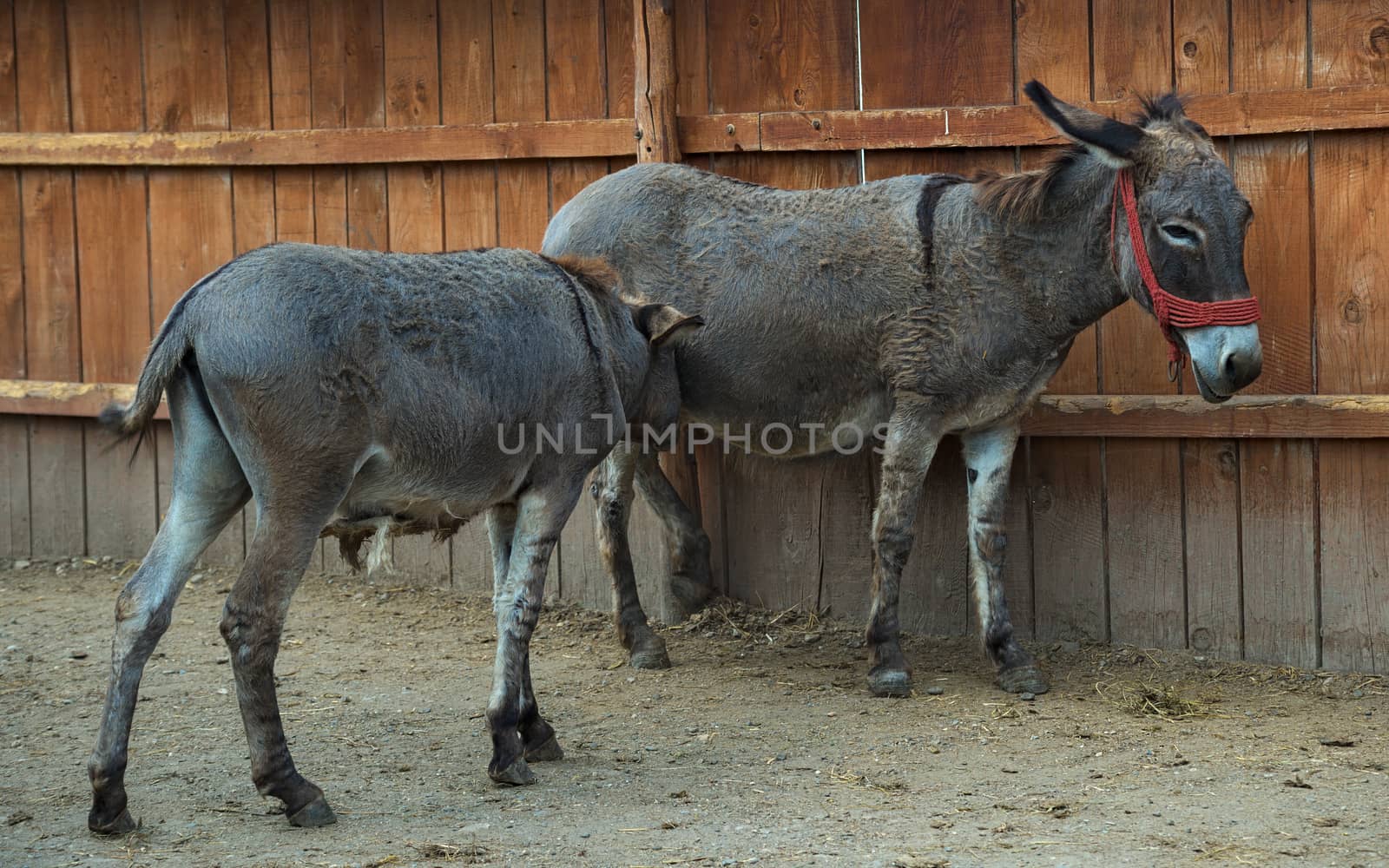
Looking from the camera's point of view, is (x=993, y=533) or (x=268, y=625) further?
(x=993, y=533)

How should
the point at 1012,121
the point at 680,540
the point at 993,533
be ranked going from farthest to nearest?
the point at 680,540 → the point at 1012,121 → the point at 993,533

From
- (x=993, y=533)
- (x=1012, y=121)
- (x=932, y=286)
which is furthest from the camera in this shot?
(x=1012, y=121)

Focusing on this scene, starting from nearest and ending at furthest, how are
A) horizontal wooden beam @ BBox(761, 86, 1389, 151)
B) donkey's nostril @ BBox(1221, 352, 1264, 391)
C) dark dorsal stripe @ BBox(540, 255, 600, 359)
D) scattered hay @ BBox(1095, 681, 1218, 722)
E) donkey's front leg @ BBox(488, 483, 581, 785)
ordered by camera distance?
donkey's front leg @ BBox(488, 483, 581, 785), dark dorsal stripe @ BBox(540, 255, 600, 359), donkey's nostril @ BBox(1221, 352, 1264, 391), scattered hay @ BBox(1095, 681, 1218, 722), horizontal wooden beam @ BBox(761, 86, 1389, 151)

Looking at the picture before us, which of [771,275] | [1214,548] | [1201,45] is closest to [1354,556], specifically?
[1214,548]

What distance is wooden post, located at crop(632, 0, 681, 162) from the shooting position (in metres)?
5.77

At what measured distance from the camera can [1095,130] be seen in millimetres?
4633

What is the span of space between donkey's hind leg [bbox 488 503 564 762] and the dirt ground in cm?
10

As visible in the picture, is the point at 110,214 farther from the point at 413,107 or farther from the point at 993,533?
the point at 993,533

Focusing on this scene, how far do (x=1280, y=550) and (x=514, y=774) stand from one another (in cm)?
307

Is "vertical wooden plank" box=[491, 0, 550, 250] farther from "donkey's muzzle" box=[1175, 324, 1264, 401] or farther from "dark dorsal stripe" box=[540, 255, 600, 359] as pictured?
"donkey's muzzle" box=[1175, 324, 1264, 401]

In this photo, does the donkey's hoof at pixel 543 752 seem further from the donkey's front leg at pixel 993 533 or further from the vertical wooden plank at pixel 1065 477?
the vertical wooden plank at pixel 1065 477

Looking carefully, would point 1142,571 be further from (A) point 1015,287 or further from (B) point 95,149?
(B) point 95,149

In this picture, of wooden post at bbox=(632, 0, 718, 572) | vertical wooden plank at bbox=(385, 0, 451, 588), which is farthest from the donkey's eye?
vertical wooden plank at bbox=(385, 0, 451, 588)

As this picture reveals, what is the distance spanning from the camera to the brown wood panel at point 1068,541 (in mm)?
5535
